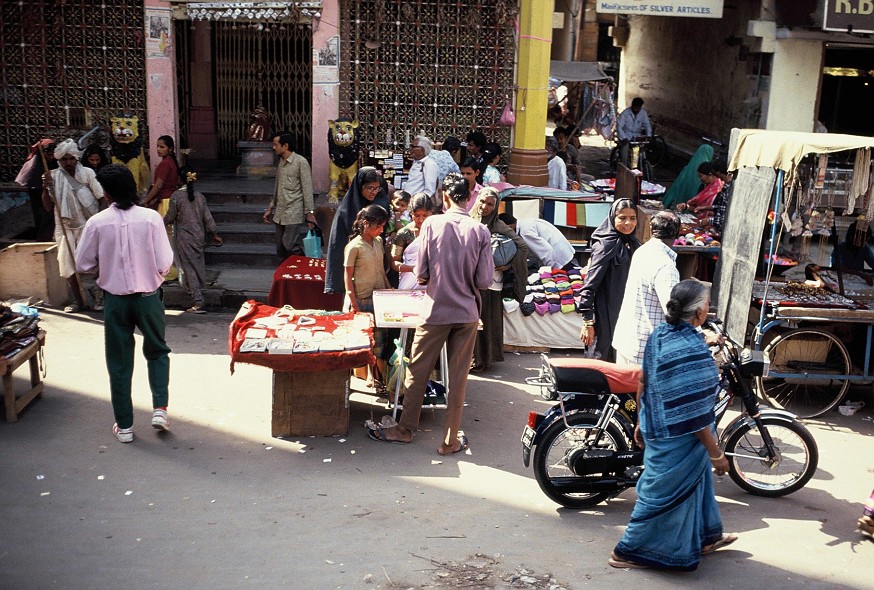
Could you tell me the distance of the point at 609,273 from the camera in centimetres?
750

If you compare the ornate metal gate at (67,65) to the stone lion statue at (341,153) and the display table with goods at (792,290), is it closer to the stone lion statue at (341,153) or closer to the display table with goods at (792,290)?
the stone lion statue at (341,153)

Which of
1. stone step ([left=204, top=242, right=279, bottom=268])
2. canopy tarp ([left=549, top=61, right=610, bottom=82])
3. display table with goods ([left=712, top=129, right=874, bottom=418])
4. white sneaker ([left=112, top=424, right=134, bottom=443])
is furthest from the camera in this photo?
canopy tarp ([left=549, top=61, right=610, bottom=82])

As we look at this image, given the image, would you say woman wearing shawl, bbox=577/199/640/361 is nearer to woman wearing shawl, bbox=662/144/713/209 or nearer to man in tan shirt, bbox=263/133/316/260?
man in tan shirt, bbox=263/133/316/260

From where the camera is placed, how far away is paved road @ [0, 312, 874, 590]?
506cm

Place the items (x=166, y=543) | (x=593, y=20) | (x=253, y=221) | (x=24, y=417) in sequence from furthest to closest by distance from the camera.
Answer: (x=593, y=20) → (x=253, y=221) → (x=24, y=417) → (x=166, y=543)

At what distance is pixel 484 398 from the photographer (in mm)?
7895

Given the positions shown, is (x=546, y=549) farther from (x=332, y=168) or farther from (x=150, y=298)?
(x=332, y=168)

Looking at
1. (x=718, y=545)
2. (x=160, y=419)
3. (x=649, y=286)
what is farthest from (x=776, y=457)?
(x=160, y=419)

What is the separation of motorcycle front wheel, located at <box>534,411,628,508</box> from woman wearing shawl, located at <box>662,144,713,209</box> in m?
8.38

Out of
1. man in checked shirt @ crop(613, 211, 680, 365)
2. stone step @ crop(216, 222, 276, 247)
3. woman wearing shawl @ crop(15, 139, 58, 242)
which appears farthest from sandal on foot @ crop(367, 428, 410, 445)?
stone step @ crop(216, 222, 276, 247)

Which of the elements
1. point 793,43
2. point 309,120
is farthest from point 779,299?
point 309,120

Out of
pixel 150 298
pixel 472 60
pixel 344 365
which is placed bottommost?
pixel 344 365

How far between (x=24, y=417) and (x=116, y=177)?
6.87 feet

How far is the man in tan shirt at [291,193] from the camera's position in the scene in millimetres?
9984
